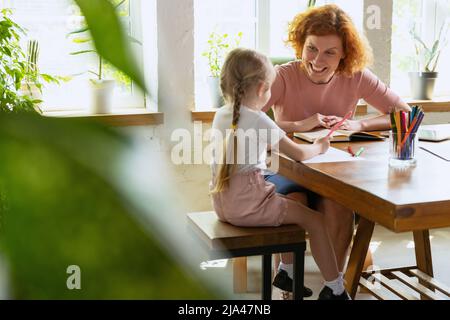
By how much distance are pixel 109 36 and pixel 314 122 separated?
8.22ft

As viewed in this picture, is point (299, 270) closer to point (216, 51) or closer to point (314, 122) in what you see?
point (314, 122)

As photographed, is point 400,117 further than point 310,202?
No

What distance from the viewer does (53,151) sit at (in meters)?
0.18

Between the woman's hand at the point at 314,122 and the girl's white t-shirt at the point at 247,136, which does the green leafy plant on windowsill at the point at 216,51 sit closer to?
the woman's hand at the point at 314,122

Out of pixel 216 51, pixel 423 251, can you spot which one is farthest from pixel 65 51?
pixel 216 51

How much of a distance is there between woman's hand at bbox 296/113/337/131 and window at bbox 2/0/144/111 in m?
2.43

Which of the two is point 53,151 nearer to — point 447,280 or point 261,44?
point 447,280

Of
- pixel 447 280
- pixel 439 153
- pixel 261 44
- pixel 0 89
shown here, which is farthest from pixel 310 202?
pixel 0 89

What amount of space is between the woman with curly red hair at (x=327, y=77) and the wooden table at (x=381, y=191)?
39 cm

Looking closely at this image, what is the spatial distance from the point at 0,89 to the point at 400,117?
191 centimetres

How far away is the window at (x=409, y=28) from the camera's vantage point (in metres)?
4.37

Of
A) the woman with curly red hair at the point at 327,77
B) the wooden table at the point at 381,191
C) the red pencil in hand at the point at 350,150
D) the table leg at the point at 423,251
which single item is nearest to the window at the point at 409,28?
the woman with curly red hair at the point at 327,77

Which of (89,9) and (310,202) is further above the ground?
(89,9)

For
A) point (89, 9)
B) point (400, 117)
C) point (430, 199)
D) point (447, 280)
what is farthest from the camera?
point (447, 280)
